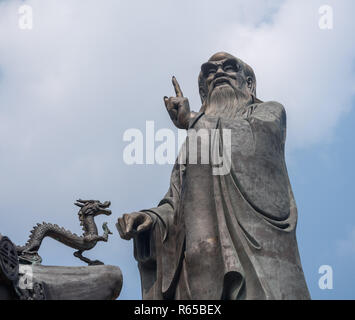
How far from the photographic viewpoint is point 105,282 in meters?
12.4

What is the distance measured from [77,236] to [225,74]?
3055 millimetres

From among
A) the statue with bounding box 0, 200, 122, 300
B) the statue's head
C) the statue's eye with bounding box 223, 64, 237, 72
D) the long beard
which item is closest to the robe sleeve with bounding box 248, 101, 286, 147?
the long beard

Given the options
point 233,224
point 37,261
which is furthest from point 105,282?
point 233,224

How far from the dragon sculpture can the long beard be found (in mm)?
1966

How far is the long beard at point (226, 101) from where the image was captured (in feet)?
46.9

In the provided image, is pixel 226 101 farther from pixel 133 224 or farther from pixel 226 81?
pixel 133 224

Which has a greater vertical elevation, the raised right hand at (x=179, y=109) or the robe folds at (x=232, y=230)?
the raised right hand at (x=179, y=109)

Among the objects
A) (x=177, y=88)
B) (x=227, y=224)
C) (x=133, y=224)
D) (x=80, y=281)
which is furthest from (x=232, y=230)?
(x=177, y=88)

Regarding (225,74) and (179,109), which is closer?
(179,109)

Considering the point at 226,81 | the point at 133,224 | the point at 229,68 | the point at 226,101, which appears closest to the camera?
the point at 133,224

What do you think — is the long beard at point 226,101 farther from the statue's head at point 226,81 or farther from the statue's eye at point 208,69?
the statue's eye at point 208,69

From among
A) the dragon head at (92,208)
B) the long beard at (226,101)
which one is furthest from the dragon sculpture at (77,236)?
the long beard at (226,101)

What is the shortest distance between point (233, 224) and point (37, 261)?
2.25m

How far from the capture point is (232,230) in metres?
12.5
